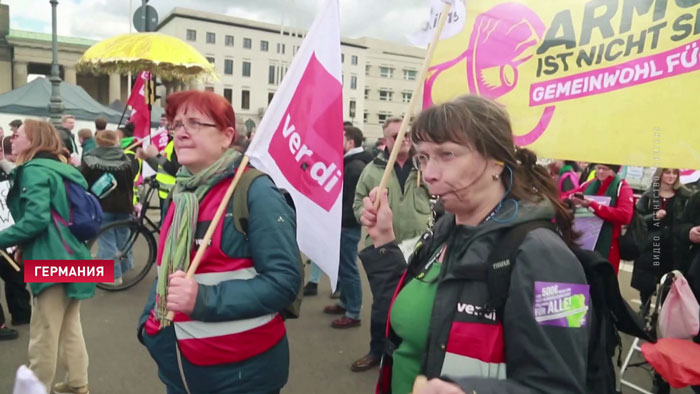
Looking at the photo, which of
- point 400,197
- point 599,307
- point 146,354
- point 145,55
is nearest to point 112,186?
point 146,354

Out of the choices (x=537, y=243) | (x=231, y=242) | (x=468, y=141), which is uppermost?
(x=468, y=141)

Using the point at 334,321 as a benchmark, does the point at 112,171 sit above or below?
above

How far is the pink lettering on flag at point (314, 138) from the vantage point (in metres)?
2.54

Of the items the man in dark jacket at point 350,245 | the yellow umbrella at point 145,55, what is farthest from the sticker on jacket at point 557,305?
the yellow umbrella at point 145,55

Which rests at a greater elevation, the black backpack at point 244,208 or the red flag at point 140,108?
the red flag at point 140,108

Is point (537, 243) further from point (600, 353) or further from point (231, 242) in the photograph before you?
point (231, 242)

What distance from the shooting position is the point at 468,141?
1544mm

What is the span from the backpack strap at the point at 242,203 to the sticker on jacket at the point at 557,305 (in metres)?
1.21

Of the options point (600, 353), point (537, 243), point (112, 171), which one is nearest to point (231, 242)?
point (537, 243)

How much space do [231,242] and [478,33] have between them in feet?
4.50

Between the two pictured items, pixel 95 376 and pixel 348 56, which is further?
pixel 348 56

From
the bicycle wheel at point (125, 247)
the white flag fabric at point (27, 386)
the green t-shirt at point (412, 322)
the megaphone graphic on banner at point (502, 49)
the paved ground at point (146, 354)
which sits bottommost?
the paved ground at point (146, 354)

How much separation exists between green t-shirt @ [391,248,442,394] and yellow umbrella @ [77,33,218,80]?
22.2 feet
